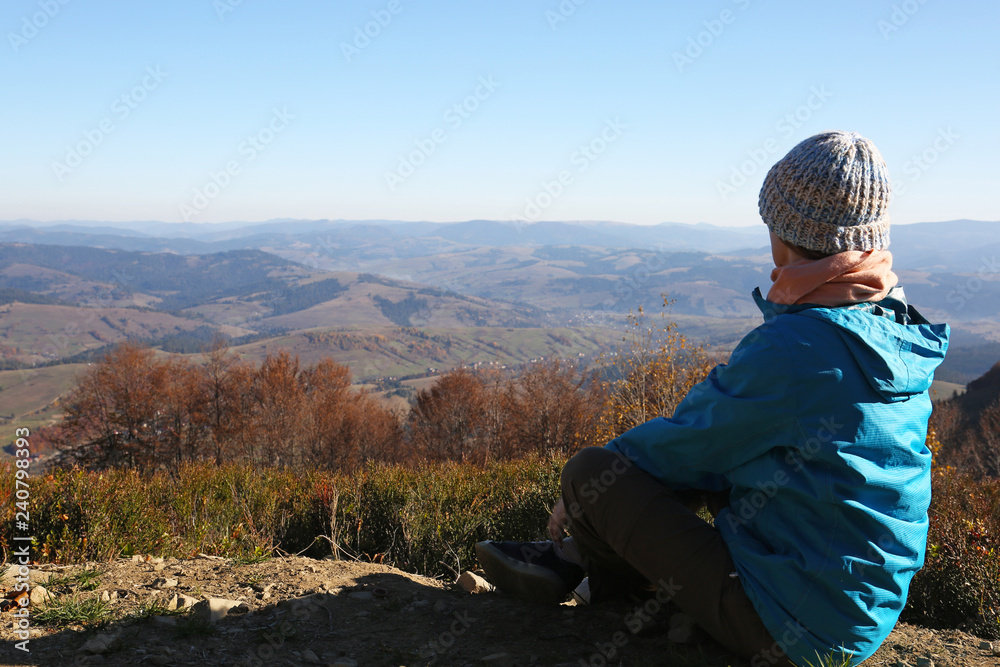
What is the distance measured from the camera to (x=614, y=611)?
2.71 m

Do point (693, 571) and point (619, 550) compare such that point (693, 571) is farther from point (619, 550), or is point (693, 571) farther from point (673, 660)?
point (673, 660)

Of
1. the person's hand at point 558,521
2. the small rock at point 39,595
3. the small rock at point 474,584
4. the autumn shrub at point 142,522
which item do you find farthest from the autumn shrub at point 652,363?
the small rock at point 39,595

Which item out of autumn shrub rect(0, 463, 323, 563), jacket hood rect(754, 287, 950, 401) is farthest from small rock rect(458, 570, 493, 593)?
jacket hood rect(754, 287, 950, 401)

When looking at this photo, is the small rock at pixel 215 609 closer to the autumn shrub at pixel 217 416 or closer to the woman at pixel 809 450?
the woman at pixel 809 450

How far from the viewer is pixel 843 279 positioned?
1.84 meters

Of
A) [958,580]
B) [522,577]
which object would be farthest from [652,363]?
[522,577]

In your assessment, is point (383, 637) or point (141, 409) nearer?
point (383, 637)

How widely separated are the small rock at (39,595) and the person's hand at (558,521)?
2271mm

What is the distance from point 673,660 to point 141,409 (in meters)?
38.2

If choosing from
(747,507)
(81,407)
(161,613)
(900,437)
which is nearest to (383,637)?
(161,613)

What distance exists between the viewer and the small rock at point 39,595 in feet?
8.98

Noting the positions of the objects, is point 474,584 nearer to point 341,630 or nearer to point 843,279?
point 341,630

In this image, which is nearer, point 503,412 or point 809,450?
point 809,450

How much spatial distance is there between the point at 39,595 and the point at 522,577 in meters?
2.19
